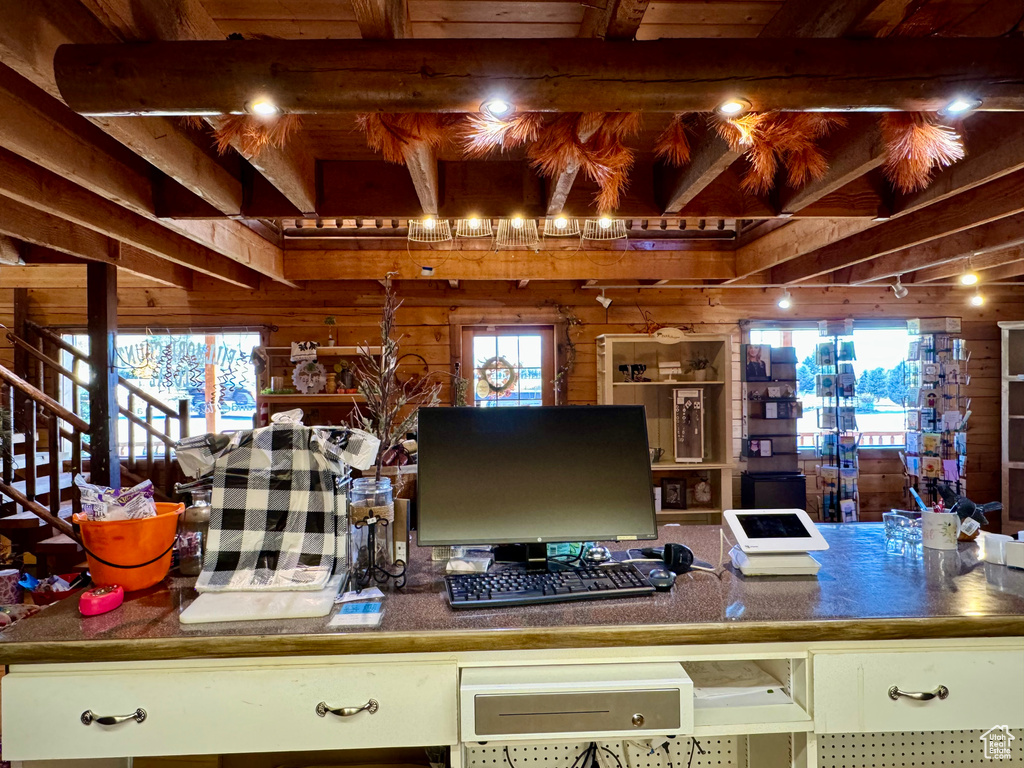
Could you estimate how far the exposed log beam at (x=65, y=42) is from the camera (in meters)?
1.28

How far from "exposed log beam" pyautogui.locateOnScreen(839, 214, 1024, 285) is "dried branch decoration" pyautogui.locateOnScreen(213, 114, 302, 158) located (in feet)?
11.6

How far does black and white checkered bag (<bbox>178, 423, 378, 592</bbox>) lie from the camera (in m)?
1.46

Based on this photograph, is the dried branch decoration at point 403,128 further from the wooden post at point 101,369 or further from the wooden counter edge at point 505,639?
the wooden post at point 101,369

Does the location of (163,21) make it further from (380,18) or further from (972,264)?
(972,264)

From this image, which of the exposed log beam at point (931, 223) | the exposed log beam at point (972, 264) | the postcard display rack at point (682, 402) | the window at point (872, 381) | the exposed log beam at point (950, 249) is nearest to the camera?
the exposed log beam at point (931, 223)

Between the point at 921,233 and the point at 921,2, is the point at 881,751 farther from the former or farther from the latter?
the point at 921,233

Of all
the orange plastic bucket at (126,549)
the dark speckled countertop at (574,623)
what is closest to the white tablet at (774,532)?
the dark speckled countertop at (574,623)

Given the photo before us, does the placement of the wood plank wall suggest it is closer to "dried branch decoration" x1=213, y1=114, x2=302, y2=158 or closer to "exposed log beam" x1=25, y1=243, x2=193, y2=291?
"exposed log beam" x1=25, y1=243, x2=193, y2=291

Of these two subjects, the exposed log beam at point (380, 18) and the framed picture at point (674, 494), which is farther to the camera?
the framed picture at point (674, 494)

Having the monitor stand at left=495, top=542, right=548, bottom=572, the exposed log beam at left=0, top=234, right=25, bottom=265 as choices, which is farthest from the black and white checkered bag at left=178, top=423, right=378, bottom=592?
the exposed log beam at left=0, top=234, right=25, bottom=265

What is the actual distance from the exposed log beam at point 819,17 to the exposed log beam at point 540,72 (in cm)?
5

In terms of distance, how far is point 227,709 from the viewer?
1211mm

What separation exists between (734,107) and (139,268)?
Result: 145 inches

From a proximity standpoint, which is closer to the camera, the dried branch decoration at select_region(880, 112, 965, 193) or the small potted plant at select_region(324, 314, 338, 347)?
the dried branch decoration at select_region(880, 112, 965, 193)
